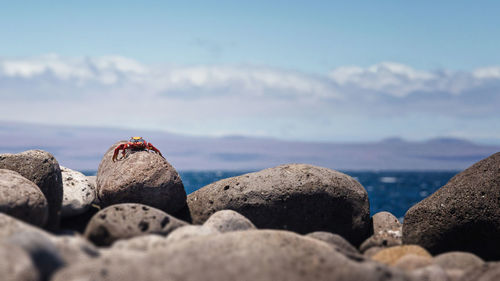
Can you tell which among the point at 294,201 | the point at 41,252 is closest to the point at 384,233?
the point at 294,201

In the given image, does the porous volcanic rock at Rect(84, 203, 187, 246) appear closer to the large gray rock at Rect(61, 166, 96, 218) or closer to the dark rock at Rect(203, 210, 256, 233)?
the dark rock at Rect(203, 210, 256, 233)

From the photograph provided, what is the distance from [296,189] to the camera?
11.6m

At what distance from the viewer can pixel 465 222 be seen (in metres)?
10.8

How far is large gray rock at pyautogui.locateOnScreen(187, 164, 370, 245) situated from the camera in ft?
37.9

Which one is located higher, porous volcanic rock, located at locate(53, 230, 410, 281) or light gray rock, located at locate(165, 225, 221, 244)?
porous volcanic rock, located at locate(53, 230, 410, 281)

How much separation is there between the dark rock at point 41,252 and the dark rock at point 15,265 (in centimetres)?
11

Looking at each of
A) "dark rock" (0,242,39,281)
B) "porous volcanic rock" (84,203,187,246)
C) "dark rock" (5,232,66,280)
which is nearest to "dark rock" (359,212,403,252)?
"porous volcanic rock" (84,203,187,246)

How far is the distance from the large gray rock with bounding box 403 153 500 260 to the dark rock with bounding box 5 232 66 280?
23.7 feet

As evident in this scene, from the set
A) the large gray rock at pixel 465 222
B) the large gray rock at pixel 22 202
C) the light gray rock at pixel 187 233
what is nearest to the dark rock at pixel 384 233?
the large gray rock at pixel 465 222

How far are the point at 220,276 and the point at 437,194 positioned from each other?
685 cm

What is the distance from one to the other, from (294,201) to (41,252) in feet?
21.3

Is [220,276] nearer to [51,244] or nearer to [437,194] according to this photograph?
[51,244]

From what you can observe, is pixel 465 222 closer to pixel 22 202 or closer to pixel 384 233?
pixel 384 233

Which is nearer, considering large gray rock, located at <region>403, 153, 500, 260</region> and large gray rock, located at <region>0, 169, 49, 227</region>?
large gray rock, located at <region>0, 169, 49, 227</region>
